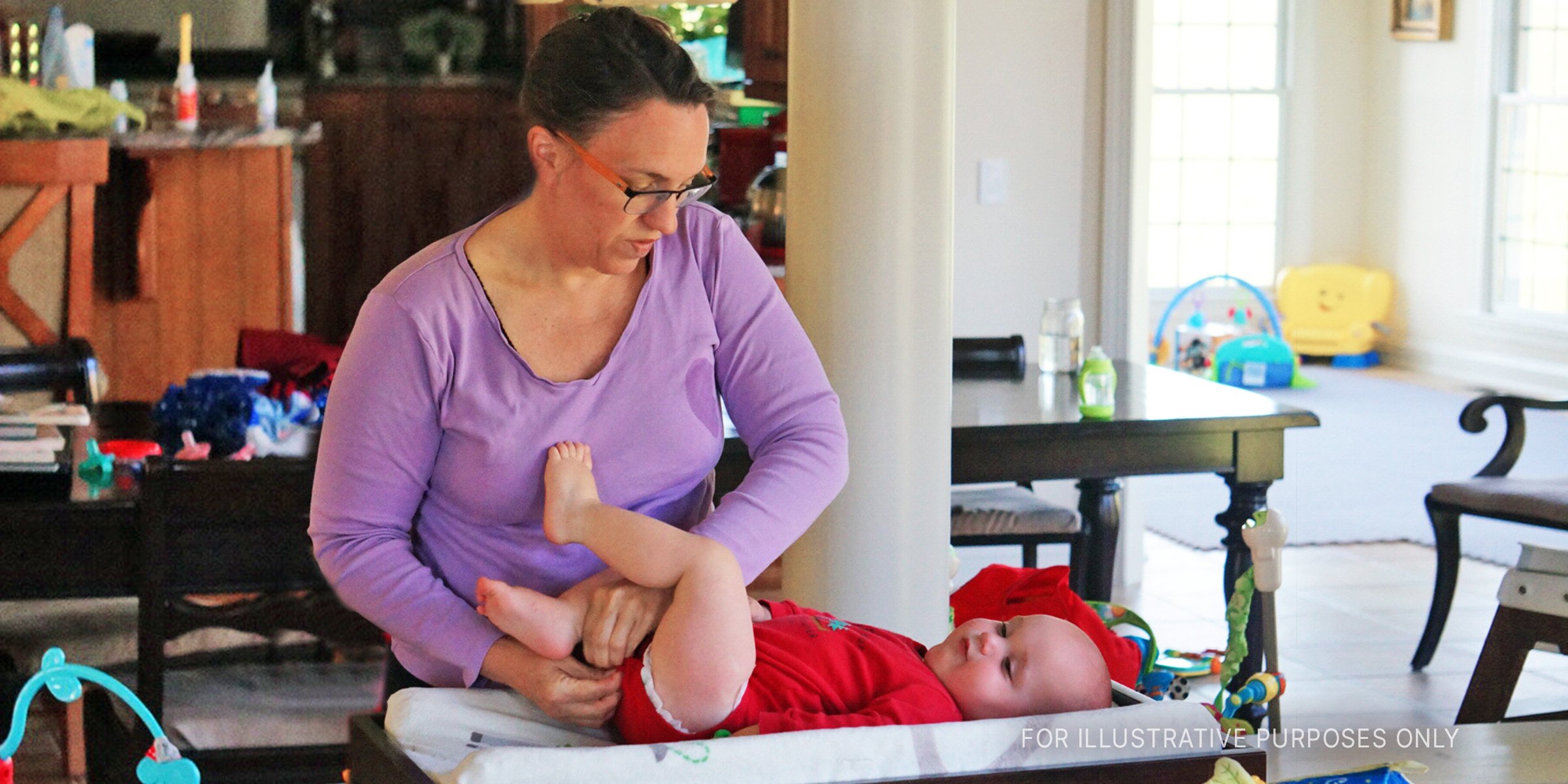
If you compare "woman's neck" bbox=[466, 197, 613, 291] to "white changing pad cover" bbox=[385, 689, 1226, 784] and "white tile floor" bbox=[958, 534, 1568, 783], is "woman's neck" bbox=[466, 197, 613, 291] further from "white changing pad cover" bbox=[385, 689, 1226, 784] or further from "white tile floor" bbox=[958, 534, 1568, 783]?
"white tile floor" bbox=[958, 534, 1568, 783]

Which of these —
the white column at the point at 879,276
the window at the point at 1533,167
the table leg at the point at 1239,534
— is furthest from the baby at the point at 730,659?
the window at the point at 1533,167

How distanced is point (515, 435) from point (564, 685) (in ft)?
0.78

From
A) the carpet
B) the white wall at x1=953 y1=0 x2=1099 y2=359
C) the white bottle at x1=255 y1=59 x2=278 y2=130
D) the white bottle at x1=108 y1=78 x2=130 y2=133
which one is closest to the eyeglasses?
the white wall at x1=953 y1=0 x2=1099 y2=359

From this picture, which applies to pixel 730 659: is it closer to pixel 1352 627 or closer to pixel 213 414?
pixel 213 414

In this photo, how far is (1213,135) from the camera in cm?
952

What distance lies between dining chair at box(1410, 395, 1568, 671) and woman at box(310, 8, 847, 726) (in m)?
2.78

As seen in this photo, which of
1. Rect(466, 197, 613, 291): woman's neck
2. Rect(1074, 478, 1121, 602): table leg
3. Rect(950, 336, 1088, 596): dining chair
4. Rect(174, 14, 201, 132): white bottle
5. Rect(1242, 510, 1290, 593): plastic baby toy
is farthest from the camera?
Rect(174, 14, 201, 132): white bottle

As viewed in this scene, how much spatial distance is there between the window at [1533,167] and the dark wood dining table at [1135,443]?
553cm

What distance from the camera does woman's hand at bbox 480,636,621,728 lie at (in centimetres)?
161

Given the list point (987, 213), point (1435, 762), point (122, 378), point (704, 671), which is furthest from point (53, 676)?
point (122, 378)

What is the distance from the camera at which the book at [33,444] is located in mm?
2773

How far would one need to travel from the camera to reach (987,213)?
4.85 meters

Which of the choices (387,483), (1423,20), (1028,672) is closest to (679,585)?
(387,483)

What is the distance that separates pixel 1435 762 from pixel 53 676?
138cm
